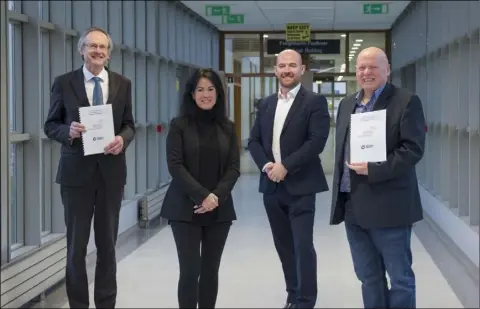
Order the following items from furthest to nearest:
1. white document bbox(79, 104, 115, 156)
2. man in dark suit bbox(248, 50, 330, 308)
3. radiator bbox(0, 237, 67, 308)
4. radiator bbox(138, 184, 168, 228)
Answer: radiator bbox(138, 184, 168, 228) → radiator bbox(0, 237, 67, 308) → man in dark suit bbox(248, 50, 330, 308) → white document bbox(79, 104, 115, 156)

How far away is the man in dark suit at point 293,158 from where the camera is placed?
144 inches

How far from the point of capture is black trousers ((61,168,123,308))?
11.7ft

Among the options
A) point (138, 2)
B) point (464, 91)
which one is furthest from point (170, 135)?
point (138, 2)

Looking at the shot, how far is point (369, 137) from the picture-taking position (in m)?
2.99

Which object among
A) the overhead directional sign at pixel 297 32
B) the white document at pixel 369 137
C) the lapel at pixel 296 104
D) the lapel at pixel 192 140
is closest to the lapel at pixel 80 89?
the lapel at pixel 192 140

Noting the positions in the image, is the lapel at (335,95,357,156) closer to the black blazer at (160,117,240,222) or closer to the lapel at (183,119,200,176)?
the black blazer at (160,117,240,222)

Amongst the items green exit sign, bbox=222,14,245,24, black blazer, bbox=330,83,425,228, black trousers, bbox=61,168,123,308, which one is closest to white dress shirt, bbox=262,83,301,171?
black blazer, bbox=330,83,425,228

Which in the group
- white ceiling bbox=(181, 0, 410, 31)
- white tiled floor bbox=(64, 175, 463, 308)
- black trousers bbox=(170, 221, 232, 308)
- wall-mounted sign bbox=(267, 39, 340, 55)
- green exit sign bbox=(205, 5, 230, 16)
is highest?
green exit sign bbox=(205, 5, 230, 16)

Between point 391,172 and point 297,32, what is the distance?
1236mm

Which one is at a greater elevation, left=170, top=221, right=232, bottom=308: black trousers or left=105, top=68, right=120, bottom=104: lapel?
left=105, top=68, right=120, bottom=104: lapel

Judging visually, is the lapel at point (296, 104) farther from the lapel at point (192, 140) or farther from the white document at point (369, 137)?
the white document at point (369, 137)

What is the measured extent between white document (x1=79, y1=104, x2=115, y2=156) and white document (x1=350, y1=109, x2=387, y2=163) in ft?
3.84

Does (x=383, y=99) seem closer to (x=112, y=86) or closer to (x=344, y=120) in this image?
(x=344, y=120)

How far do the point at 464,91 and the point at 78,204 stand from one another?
199 centimetres
